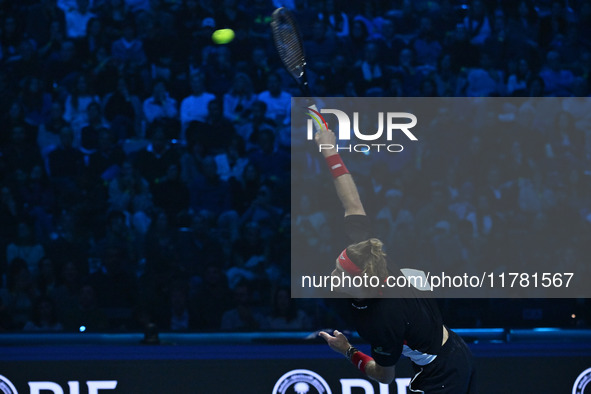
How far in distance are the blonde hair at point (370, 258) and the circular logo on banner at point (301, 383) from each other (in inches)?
67.5

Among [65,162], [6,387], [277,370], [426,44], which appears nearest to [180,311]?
[277,370]

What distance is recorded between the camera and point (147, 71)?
844 centimetres

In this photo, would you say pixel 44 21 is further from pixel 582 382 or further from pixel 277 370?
pixel 582 382

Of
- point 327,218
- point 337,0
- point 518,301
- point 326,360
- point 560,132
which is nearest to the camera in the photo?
point 326,360

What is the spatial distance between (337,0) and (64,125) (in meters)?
3.47

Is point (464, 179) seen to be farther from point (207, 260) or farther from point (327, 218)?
point (207, 260)

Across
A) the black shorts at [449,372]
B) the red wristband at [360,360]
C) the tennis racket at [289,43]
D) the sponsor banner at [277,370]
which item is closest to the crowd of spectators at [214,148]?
the sponsor banner at [277,370]

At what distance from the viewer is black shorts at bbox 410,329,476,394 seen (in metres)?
4.01

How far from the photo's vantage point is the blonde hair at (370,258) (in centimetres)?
372

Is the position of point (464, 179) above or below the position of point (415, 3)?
below

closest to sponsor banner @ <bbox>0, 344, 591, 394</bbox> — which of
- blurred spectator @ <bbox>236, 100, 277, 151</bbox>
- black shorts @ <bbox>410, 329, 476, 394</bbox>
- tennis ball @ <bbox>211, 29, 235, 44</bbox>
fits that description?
black shorts @ <bbox>410, 329, 476, 394</bbox>

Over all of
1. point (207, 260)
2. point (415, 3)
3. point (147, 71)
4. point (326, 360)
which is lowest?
point (326, 360)

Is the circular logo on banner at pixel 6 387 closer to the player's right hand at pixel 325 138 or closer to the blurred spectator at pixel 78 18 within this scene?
the player's right hand at pixel 325 138

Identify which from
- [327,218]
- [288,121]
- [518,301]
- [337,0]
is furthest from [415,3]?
[518,301]
